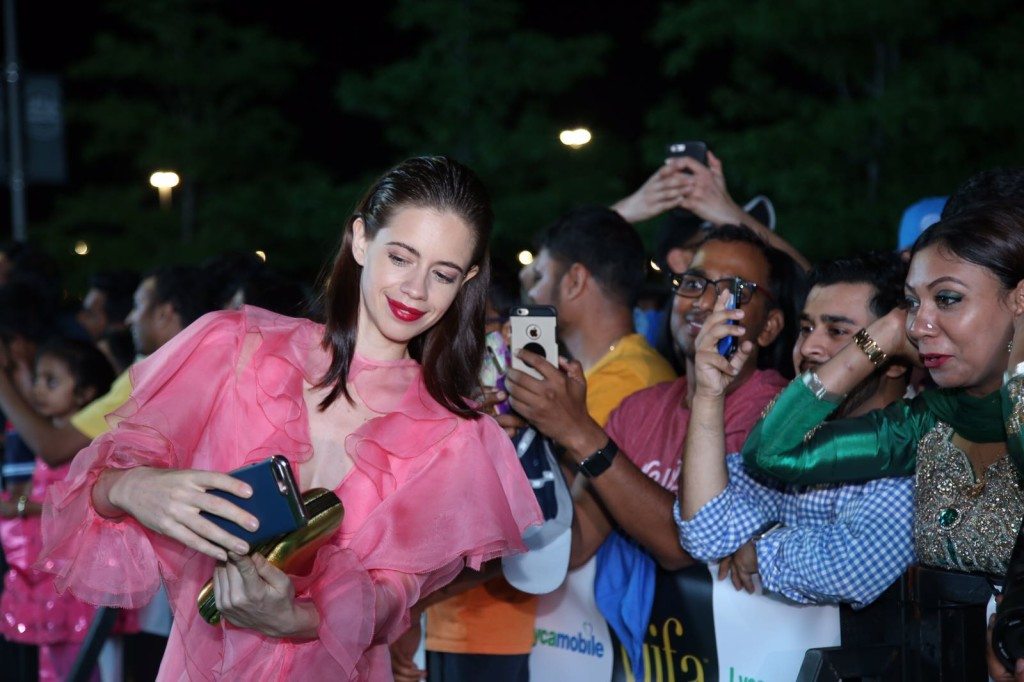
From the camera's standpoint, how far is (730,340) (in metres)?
3.77

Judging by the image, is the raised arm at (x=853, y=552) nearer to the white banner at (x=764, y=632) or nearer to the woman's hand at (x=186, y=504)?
the white banner at (x=764, y=632)

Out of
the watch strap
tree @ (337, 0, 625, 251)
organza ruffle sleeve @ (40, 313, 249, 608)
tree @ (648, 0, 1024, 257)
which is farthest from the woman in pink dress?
tree @ (337, 0, 625, 251)

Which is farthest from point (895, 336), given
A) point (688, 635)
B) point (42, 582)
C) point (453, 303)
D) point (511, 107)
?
point (511, 107)

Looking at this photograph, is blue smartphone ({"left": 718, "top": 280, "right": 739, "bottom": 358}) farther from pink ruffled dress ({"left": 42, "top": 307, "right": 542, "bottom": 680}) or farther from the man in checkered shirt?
pink ruffled dress ({"left": 42, "top": 307, "right": 542, "bottom": 680})

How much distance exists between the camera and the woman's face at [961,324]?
303 cm

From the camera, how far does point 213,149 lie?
22016 millimetres

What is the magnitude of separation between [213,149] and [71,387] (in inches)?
645

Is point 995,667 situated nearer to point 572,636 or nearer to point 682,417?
point 682,417

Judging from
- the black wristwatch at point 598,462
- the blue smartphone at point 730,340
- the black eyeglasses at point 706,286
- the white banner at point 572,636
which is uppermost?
the black eyeglasses at point 706,286

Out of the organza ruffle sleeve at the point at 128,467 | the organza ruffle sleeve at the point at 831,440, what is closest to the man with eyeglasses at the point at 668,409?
the organza ruffle sleeve at the point at 831,440

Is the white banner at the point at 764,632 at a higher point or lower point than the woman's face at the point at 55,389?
lower

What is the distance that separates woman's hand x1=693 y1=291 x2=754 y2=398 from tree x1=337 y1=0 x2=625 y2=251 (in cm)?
1527

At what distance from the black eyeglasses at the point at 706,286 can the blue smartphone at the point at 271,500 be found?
1.90 metres

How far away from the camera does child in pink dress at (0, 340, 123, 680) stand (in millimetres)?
5949
